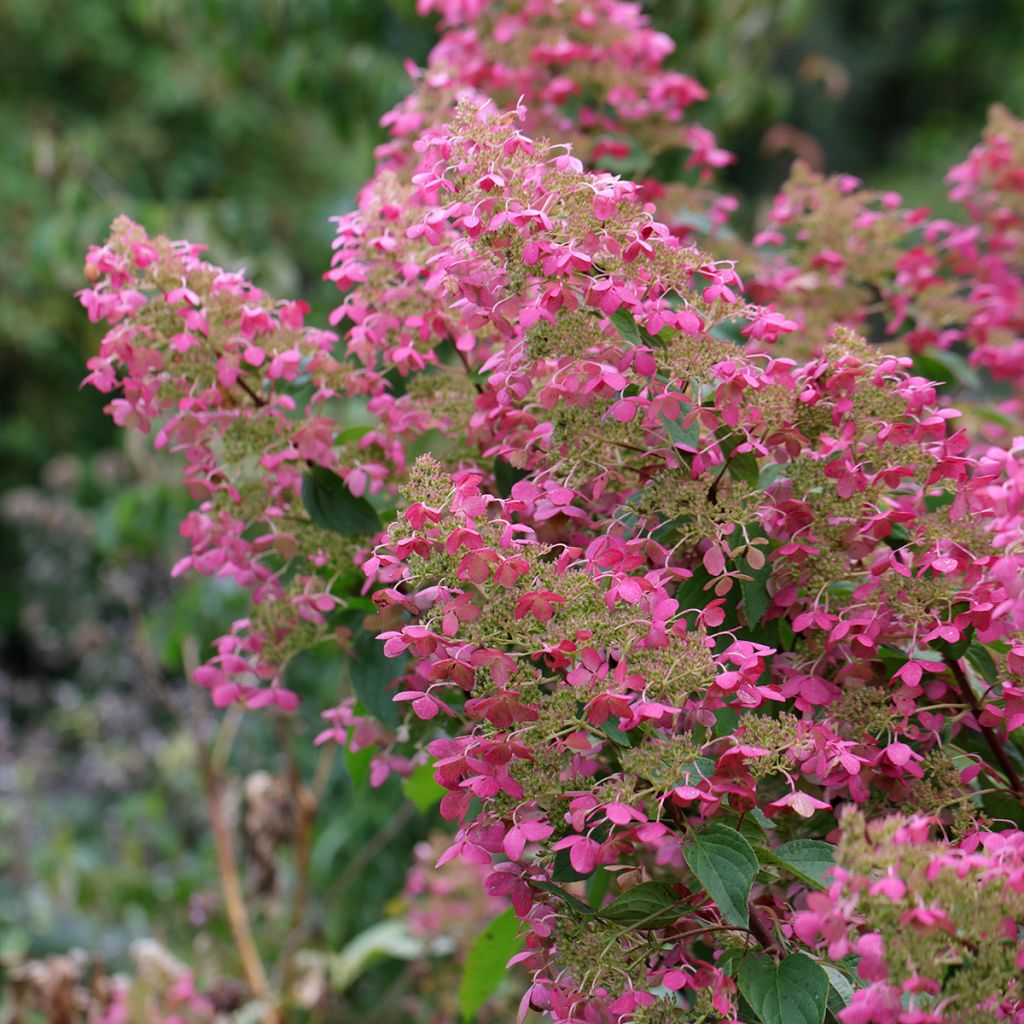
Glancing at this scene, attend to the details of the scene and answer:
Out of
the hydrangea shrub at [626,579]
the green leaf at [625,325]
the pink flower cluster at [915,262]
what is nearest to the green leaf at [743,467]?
the hydrangea shrub at [626,579]

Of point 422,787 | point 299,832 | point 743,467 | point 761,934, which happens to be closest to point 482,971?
point 422,787

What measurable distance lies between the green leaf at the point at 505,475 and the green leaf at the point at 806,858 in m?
0.30

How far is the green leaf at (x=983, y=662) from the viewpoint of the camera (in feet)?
2.45

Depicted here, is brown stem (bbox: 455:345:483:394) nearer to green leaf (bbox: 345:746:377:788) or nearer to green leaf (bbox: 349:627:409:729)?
green leaf (bbox: 349:627:409:729)

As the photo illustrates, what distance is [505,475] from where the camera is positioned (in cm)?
86

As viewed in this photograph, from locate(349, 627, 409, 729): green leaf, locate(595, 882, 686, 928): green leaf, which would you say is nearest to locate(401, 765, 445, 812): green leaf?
locate(349, 627, 409, 729): green leaf

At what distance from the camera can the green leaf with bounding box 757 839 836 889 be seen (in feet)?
2.18

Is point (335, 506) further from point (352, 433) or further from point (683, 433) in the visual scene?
point (683, 433)

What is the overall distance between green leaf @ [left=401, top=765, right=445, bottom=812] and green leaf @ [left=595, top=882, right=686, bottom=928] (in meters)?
0.36

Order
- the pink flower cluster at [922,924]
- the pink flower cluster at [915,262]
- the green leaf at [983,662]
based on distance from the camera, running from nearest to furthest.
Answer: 1. the pink flower cluster at [922,924]
2. the green leaf at [983,662]
3. the pink flower cluster at [915,262]

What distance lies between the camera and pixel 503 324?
740 millimetres

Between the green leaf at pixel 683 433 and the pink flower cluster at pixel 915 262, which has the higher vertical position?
the pink flower cluster at pixel 915 262

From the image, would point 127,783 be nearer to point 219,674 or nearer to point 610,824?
point 219,674

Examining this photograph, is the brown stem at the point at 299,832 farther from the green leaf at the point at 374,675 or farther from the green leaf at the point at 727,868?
the green leaf at the point at 727,868
